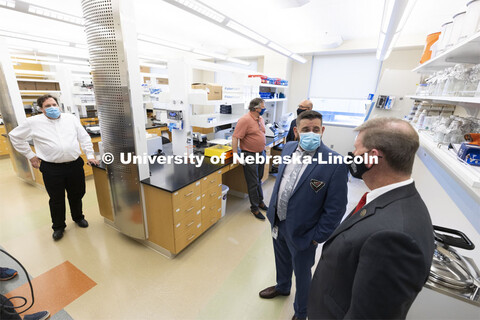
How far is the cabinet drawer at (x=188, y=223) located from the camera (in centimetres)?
232

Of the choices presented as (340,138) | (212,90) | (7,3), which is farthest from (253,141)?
(340,138)

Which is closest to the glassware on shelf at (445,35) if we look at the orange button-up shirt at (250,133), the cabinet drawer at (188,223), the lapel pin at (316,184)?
the lapel pin at (316,184)

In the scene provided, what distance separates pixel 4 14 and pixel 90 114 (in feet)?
8.40

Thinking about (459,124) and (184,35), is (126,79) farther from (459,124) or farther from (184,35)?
(184,35)

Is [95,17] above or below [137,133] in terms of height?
above

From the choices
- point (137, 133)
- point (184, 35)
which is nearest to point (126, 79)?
point (137, 133)

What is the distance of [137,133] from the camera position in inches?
84.7

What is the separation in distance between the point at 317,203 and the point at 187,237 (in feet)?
5.40

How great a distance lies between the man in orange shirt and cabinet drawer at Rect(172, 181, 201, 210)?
88 cm

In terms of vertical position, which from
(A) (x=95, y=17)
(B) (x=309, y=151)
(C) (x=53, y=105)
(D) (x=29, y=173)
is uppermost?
(A) (x=95, y=17)

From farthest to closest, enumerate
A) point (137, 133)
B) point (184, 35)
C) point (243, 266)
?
point (184, 35) → point (243, 266) → point (137, 133)

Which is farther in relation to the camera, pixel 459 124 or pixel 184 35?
pixel 184 35

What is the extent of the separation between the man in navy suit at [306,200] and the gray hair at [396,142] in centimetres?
51

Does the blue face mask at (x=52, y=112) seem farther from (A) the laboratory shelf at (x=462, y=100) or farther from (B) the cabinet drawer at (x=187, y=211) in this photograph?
(A) the laboratory shelf at (x=462, y=100)
